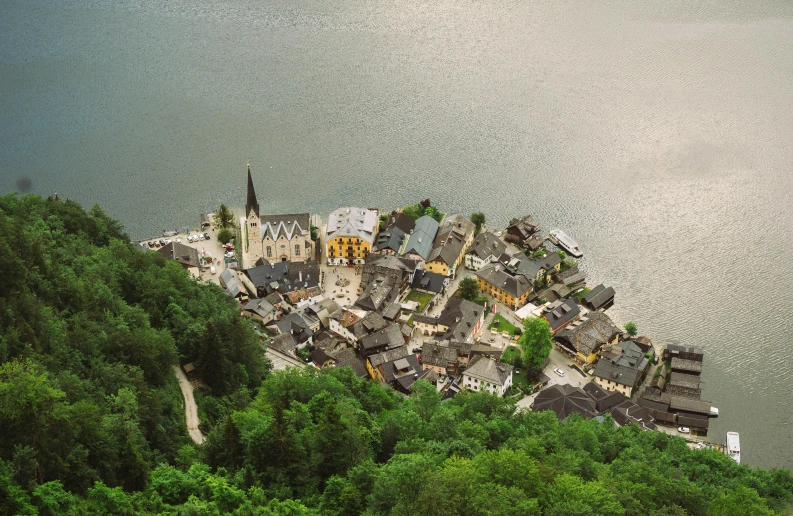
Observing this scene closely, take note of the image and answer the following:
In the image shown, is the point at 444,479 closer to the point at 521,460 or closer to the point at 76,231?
the point at 521,460

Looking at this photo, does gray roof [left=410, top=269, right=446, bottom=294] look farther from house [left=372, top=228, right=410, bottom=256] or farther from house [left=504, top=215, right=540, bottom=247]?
house [left=504, top=215, right=540, bottom=247]

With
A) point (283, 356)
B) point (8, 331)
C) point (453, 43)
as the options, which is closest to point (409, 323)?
point (283, 356)

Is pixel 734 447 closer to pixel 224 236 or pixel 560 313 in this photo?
pixel 560 313

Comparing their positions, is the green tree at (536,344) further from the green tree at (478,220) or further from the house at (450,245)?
the green tree at (478,220)

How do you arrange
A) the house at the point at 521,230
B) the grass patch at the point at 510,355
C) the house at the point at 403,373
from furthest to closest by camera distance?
the house at the point at 521,230 → the grass patch at the point at 510,355 → the house at the point at 403,373

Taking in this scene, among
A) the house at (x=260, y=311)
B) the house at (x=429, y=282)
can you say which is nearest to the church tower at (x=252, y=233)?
the house at (x=260, y=311)

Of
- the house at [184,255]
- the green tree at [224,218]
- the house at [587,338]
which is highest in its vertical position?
the green tree at [224,218]
